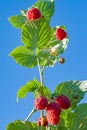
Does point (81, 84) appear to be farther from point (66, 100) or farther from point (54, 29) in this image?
point (54, 29)

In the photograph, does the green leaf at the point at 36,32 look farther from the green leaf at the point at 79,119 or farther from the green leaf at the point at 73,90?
the green leaf at the point at 79,119

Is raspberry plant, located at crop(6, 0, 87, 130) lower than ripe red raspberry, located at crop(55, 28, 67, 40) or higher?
lower

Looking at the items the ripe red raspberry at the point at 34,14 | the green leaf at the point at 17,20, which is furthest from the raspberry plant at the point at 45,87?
the green leaf at the point at 17,20

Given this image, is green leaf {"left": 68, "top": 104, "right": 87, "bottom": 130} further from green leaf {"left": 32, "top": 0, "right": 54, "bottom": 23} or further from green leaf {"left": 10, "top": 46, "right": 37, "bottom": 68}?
green leaf {"left": 32, "top": 0, "right": 54, "bottom": 23}

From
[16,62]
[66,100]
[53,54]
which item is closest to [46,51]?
[53,54]

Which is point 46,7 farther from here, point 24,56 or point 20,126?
point 20,126

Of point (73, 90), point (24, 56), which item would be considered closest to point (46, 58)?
point (24, 56)

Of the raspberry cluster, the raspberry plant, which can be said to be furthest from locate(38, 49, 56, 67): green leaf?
the raspberry cluster
